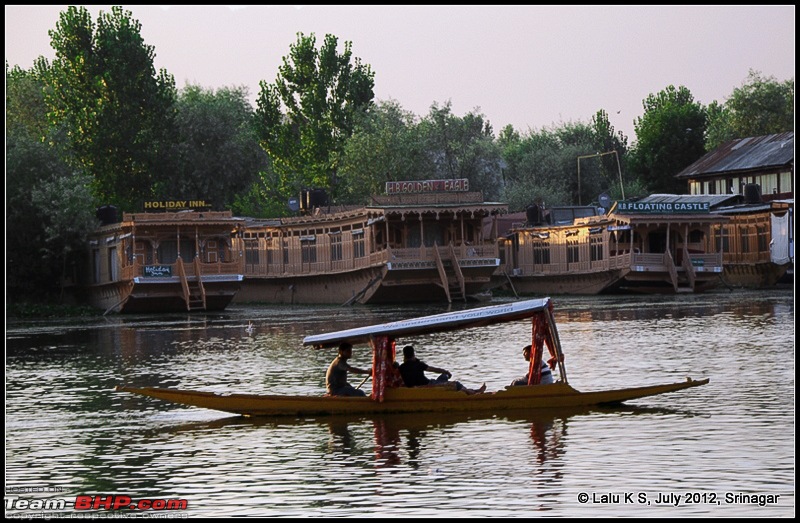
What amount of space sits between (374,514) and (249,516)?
1.43 m

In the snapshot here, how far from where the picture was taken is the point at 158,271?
6241 cm

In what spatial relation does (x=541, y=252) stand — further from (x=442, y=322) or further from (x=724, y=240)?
(x=442, y=322)

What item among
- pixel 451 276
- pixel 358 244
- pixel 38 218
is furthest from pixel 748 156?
pixel 38 218

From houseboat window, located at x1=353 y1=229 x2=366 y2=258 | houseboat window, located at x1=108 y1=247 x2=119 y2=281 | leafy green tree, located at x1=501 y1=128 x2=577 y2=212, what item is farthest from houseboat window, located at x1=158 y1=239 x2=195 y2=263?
leafy green tree, located at x1=501 y1=128 x2=577 y2=212

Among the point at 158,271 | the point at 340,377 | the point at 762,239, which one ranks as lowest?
the point at 340,377

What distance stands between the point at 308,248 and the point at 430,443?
53.9 m

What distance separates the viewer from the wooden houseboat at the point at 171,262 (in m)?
62.9

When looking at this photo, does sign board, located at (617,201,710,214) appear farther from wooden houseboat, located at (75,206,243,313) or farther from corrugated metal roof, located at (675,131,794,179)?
wooden houseboat, located at (75,206,243,313)

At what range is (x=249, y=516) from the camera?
15.0 metres

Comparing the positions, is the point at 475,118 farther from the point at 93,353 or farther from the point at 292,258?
the point at 93,353

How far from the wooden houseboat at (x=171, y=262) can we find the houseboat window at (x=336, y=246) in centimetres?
596

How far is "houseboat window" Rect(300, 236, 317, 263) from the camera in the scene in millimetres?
72875

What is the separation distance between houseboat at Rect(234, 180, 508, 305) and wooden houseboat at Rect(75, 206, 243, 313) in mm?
3951

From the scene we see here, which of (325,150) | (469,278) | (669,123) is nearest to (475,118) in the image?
(325,150)
